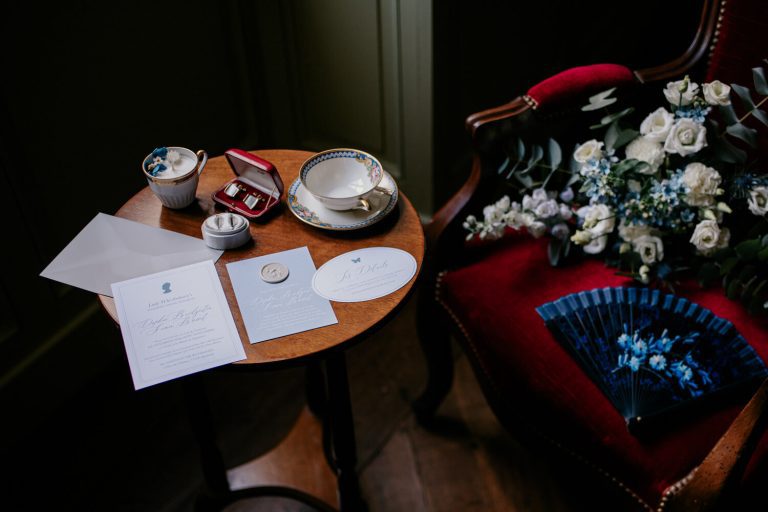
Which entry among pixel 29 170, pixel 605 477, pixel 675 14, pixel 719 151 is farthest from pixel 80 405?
pixel 675 14

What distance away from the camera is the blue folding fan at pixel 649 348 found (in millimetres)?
1002

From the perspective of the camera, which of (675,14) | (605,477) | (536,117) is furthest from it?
(675,14)

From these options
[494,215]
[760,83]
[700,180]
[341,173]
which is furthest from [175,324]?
[760,83]

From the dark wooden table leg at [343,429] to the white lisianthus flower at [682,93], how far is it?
65cm

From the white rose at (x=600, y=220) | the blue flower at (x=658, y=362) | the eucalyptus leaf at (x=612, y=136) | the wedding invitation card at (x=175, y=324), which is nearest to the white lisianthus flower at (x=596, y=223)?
the white rose at (x=600, y=220)

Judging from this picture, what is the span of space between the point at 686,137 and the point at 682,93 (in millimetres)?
77

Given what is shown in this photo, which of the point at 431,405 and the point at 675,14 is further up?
the point at 675,14

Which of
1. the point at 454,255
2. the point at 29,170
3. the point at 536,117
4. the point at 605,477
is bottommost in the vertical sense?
the point at 605,477

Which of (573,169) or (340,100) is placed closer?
(573,169)

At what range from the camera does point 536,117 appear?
1.20 m

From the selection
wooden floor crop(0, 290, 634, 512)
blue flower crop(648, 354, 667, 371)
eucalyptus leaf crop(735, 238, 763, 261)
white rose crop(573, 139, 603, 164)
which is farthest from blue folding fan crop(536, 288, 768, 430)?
wooden floor crop(0, 290, 634, 512)

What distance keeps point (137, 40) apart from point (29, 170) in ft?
1.21

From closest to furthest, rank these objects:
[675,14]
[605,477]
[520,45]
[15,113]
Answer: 1. [605,477]
2. [15,113]
3. [520,45]
4. [675,14]

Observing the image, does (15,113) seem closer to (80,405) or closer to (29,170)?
(29,170)
